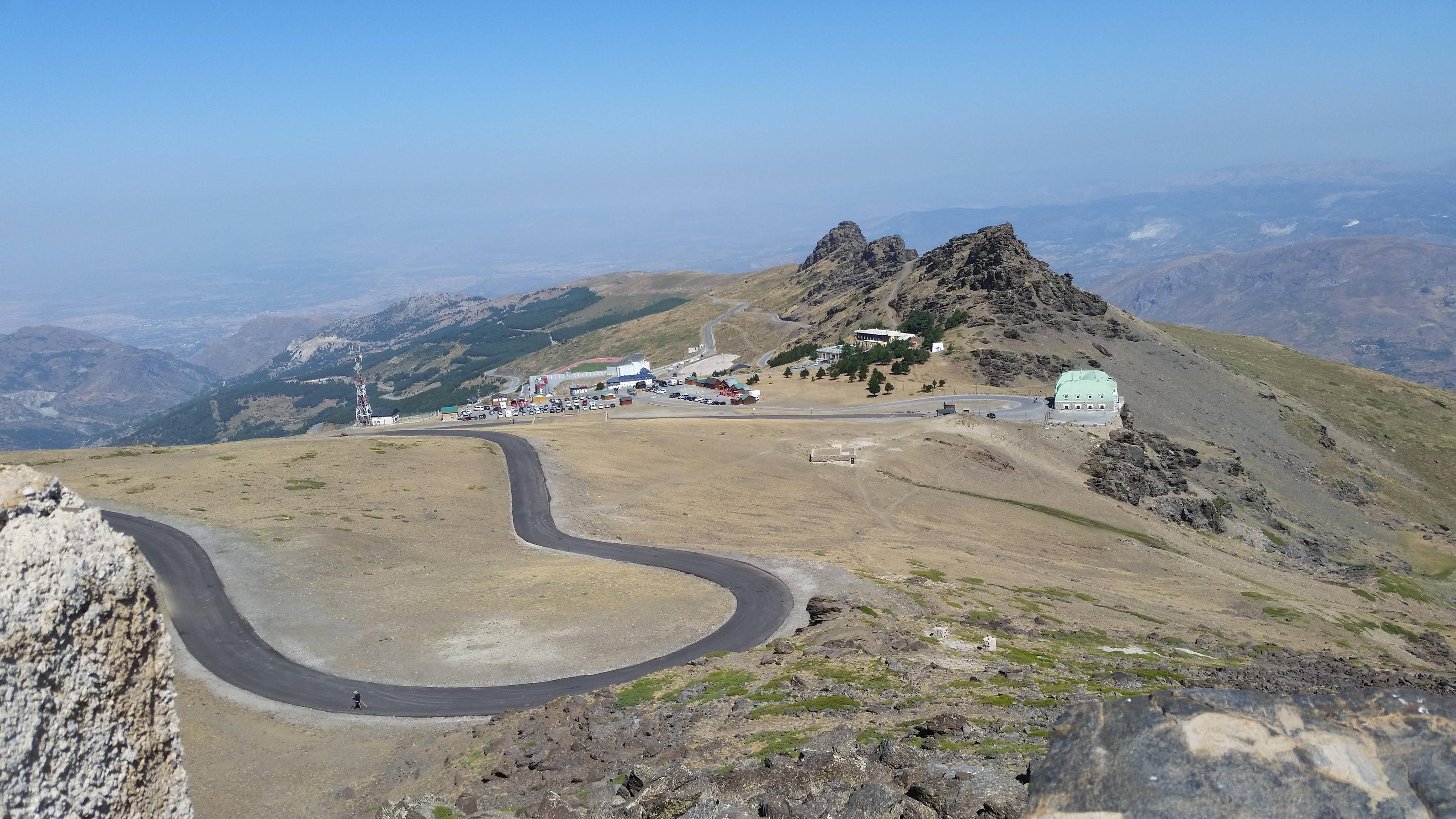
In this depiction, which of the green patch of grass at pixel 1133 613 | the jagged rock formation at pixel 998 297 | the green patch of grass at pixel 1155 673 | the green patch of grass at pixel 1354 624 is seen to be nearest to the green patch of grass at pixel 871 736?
the green patch of grass at pixel 1155 673

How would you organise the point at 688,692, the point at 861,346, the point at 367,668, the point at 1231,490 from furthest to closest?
the point at 861,346 < the point at 1231,490 < the point at 367,668 < the point at 688,692

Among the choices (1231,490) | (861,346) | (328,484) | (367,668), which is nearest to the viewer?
(367,668)

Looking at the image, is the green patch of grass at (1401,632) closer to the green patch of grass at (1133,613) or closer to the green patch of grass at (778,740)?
the green patch of grass at (1133,613)

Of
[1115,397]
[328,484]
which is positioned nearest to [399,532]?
[328,484]

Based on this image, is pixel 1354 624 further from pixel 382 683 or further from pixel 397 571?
pixel 397 571

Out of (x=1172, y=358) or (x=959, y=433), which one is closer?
(x=959, y=433)

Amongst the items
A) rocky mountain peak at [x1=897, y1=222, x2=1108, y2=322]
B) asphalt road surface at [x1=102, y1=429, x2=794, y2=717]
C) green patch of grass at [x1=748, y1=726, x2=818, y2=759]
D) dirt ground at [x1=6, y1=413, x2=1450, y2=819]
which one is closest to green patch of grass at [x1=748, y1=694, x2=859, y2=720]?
green patch of grass at [x1=748, y1=726, x2=818, y2=759]

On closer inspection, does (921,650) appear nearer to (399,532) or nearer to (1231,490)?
(399,532)
